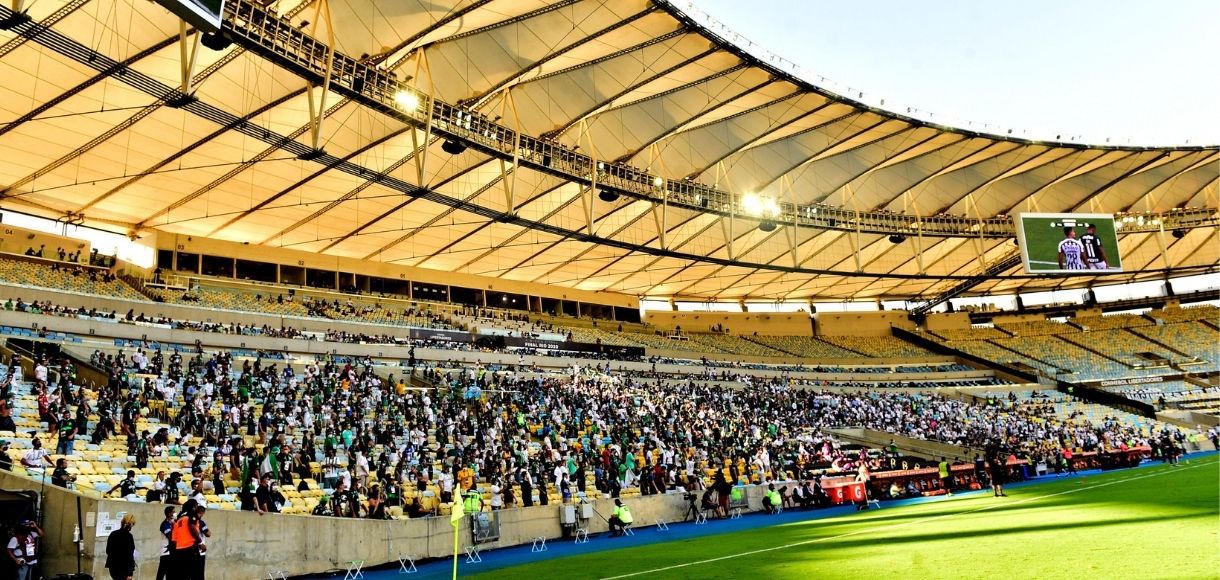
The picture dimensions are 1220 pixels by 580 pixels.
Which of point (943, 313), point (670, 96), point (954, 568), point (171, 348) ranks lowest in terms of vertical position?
point (954, 568)

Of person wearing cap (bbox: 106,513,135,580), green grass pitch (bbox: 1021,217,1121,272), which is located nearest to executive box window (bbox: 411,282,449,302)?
green grass pitch (bbox: 1021,217,1121,272)

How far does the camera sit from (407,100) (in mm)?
26359

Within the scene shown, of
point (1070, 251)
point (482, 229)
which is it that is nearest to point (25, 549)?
point (482, 229)

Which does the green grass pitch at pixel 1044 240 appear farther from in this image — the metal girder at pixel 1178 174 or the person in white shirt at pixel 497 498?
the person in white shirt at pixel 497 498

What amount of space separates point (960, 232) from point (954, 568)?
136 feet

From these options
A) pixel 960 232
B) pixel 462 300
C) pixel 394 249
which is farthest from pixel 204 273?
pixel 960 232

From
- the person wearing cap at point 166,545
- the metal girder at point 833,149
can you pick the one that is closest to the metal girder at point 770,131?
the metal girder at point 833,149

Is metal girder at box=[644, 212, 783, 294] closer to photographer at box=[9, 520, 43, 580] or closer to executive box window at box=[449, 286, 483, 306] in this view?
executive box window at box=[449, 286, 483, 306]

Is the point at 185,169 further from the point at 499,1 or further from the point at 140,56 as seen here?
the point at 499,1

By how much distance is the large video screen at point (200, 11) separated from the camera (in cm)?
1444

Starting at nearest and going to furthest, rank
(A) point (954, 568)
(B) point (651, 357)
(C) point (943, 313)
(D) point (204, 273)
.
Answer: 1. (A) point (954, 568)
2. (D) point (204, 273)
3. (B) point (651, 357)
4. (C) point (943, 313)

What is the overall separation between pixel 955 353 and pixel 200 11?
65.5 m

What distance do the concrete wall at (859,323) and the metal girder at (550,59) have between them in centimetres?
4801

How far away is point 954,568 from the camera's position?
27.7 feet
